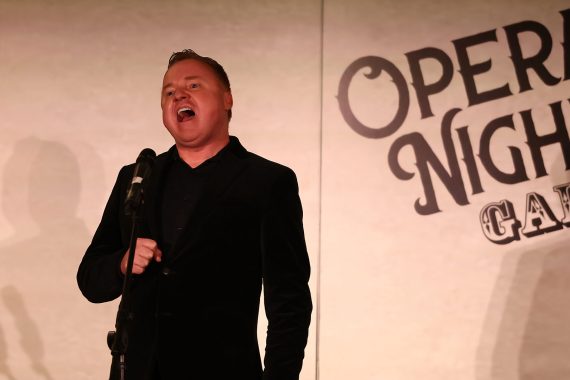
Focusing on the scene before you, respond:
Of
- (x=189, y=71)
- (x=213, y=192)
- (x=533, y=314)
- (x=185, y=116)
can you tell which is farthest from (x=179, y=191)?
(x=533, y=314)

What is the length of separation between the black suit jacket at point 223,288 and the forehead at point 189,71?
35 cm

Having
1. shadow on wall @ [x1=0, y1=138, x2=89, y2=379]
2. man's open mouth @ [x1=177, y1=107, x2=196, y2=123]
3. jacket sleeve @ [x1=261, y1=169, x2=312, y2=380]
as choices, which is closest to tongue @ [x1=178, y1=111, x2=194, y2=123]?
man's open mouth @ [x1=177, y1=107, x2=196, y2=123]

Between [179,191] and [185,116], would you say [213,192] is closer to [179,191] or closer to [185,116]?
[179,191]

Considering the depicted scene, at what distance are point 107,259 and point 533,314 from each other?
229 centimetres

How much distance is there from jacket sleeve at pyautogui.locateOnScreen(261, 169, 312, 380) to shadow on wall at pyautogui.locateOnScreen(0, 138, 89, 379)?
6.70ft

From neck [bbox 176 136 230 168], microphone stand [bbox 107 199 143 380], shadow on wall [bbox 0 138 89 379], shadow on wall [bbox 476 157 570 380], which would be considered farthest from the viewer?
shadow on wall [bbox 0 138 89 379]

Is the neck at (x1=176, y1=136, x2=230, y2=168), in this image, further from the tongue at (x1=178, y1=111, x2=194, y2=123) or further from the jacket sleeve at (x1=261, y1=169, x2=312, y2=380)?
the jacket sleeve at (x1=261, y1=169, x2=312, y2=380)

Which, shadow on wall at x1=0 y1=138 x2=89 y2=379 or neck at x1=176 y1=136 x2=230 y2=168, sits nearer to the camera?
neck at x1=176 y1=136 x2=230 y2=168

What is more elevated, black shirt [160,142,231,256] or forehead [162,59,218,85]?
forehead [162,59,218,85]

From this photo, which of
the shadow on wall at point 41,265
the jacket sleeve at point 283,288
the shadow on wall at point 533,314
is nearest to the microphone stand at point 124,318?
the jacket sleeve at point 283,288

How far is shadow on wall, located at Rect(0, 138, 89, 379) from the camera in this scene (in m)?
3.71

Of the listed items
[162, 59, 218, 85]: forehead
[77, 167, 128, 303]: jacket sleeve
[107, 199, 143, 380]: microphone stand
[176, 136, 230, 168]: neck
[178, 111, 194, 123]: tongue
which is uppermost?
[162, 59, 218, 85]: forehead

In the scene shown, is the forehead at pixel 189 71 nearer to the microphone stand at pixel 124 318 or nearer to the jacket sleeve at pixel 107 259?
the jacket sleeve at pixel 107 259

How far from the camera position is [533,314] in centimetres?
348
